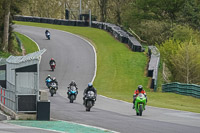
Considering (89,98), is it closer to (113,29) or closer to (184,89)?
(184,89)

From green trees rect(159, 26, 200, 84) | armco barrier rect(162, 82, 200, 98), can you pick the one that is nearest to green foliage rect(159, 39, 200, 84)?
green trees rect(159, 26, 200, 84)

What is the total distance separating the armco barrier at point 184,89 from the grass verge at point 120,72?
87 centimetres

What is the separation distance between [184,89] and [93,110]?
46.2 feet

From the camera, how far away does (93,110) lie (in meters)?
25.1

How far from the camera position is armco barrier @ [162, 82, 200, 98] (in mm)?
36375

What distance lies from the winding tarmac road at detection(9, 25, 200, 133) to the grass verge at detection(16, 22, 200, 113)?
130 cm

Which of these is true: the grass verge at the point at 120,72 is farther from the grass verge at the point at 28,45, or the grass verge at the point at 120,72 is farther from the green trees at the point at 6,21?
the green trees at the point at 6,21

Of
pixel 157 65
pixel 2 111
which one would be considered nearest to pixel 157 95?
pixel 157 65

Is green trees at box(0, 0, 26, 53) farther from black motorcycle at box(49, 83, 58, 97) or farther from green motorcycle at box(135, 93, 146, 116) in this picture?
green motorcycle at box(135, 93, 146, 116)

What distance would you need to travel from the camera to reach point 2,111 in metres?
21.4

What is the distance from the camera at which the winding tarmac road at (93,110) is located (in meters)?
18.2

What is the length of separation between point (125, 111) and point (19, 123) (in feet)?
24.9

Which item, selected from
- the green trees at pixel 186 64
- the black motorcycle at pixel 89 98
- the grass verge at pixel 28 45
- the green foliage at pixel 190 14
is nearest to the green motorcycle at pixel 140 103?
the black motorcycle at pixel 89 98

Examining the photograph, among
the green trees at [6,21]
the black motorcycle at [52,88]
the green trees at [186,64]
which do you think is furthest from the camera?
the green trees at [6,21]
